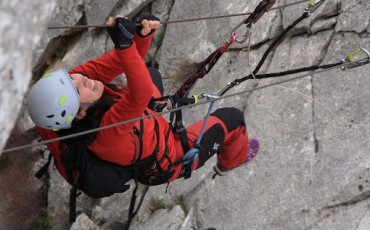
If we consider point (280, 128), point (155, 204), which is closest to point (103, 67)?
point (280, 128)

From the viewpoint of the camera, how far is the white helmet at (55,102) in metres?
3.73

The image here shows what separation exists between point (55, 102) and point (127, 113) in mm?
507

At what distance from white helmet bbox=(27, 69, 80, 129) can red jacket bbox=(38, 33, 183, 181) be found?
0.25 meters

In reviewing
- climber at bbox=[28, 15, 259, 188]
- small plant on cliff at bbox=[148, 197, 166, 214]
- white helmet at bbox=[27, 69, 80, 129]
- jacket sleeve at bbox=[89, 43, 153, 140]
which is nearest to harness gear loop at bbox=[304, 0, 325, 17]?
climber at bbox=[28, 15, 259, 188]

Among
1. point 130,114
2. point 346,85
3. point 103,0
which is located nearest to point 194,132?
point 130,114

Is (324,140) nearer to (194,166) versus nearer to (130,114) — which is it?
(194,166)

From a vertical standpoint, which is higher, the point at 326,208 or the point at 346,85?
the point at 346,85

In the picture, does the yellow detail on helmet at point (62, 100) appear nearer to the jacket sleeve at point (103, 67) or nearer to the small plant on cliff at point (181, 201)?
the jacket sleeve at point (103, 67)

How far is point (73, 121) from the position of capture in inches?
156

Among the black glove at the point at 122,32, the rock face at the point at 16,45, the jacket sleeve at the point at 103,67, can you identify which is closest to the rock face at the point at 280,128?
the jacket sleeve at the point at 103,67

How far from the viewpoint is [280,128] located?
5809 millimetres

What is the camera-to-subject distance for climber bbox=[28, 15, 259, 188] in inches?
143

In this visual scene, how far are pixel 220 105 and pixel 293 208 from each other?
1616mm

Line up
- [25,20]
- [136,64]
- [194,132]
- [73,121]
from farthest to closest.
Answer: [194,132] → [73,121] → [136,64] → [25,20]
